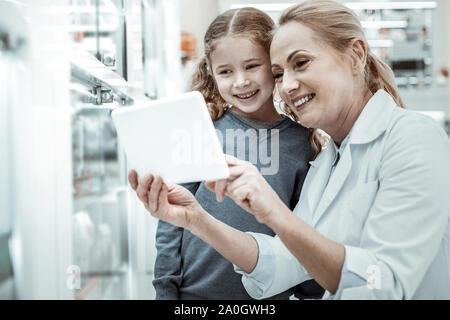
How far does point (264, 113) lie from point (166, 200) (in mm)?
229

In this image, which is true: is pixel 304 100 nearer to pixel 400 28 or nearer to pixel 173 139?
pixel 173 139

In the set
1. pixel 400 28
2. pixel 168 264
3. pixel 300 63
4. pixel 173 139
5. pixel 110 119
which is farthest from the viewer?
pixel 400 28

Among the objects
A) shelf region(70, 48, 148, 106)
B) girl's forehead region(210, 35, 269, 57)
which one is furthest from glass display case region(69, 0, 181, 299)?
girl's forehead region(210, 35, 269, 57)

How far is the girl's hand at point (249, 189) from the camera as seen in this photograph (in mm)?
594

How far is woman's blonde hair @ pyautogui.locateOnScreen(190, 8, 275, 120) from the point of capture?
2.39 feet

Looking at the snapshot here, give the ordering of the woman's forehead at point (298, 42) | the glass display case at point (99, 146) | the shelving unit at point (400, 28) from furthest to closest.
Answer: the shelving unit at point (400, 28), the glass display case at point (99, 146), the woman's forehead at point (298, 42)

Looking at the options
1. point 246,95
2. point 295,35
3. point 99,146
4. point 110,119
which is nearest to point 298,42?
point 295,35

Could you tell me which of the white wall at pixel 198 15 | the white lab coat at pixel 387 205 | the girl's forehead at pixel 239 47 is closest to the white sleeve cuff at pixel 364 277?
the white lab coat at pixel 387 205

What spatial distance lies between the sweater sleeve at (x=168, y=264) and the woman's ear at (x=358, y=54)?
0.41 m

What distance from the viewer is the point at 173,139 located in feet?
1.89

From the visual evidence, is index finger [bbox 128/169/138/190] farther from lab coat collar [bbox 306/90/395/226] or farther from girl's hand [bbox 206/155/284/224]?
lab coat collar [bbox 306/90/395/226]

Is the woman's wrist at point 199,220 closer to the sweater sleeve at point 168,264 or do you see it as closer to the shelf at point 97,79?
the sweater sleeve at point 168,264
